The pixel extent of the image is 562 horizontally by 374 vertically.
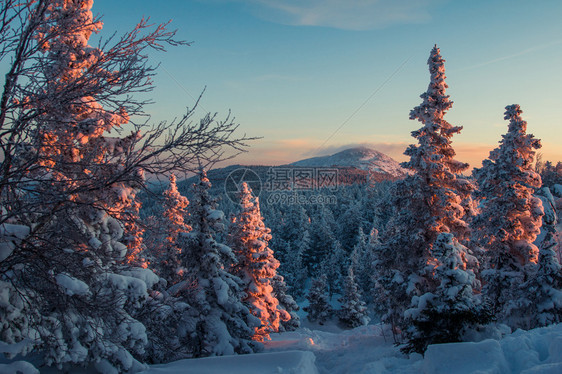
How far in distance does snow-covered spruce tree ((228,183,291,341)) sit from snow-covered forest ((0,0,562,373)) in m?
0.09

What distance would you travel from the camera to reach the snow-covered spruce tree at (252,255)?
66.3ft

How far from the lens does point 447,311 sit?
32.8 feet

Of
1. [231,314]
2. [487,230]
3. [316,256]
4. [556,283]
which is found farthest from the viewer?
[316,256]

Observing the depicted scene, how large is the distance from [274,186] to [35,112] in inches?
5382

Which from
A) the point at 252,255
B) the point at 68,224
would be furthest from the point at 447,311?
the point at 252,255

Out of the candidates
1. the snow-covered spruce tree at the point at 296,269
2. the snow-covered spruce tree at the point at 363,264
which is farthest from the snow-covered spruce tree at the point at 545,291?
the snow-covered spruce tree at the point at 296,269

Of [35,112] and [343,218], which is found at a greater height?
[35,112]

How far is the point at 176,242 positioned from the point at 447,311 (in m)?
12.3

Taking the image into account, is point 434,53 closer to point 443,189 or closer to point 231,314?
point 443,189

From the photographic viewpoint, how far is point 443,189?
14.6 m

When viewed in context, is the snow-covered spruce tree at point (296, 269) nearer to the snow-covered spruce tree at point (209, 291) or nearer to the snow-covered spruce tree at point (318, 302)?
the snow-covered spruce tree at point (318, 302)

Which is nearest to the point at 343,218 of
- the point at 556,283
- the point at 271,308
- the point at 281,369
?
the point at 271,308

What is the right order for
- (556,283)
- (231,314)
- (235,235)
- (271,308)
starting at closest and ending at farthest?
1. (556,283)
2. (231,314)
3. (235,235)
4. (271,308)

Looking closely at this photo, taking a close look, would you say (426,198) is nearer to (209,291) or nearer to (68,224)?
(209,291)
